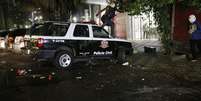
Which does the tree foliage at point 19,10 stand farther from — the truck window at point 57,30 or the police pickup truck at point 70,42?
the truck window at point 57,30

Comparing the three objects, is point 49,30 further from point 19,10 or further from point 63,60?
point 19,10

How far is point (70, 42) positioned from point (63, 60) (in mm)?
784

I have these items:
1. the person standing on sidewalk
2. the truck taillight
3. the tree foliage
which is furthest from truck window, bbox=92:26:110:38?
the tree foliage

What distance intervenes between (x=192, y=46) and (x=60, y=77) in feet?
19.3

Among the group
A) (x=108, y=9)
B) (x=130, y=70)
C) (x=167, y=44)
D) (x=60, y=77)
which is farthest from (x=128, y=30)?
(x=60, y=77)

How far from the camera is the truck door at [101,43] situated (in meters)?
13.9

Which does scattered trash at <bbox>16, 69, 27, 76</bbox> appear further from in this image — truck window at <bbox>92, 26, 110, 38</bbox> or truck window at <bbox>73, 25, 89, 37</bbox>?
truck window at <bbox>92, 26, 110, 38</bbox>

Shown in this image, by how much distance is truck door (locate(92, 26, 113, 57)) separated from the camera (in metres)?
13.9

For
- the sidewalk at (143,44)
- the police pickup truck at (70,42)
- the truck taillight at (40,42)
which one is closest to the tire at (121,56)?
the police pickup truck at (70,42)

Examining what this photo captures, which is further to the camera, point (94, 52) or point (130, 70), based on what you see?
point (94, 52)

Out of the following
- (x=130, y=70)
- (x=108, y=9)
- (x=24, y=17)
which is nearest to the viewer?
(x=130, y=70)

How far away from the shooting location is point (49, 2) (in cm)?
2338

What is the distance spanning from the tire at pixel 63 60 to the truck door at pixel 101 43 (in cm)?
113

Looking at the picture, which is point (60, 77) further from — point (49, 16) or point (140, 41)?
point (49, 16)
